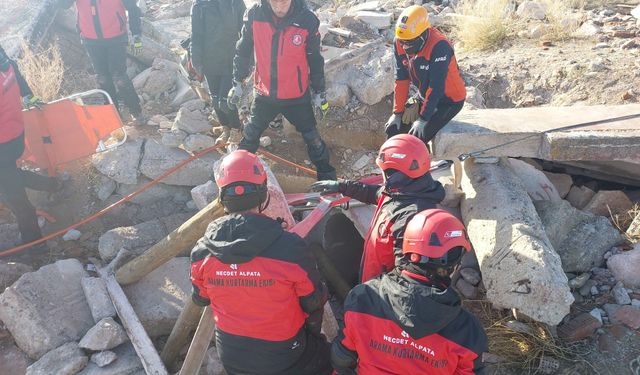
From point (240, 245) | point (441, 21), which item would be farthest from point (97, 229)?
point (441, 21)

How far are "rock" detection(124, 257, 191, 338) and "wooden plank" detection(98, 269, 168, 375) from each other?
14 cm

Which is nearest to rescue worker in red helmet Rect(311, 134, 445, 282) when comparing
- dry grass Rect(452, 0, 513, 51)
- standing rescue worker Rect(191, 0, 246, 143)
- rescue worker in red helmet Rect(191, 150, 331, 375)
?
rescue worker in red helmet Rect(191, 150, 331, 375)

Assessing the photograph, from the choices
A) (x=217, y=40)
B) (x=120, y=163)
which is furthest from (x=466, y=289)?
(x=120, y=163)

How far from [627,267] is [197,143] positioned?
170 inches

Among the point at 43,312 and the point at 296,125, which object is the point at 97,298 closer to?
the point at 43,312

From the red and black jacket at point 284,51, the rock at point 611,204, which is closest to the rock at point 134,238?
the red and black jacket at point 284,51

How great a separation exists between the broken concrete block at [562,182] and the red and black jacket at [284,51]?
253 cm

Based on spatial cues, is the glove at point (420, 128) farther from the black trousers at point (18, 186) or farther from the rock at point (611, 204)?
the black trousers at point (18, 186)

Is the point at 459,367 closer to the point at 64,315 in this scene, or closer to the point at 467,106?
the point at 64,315

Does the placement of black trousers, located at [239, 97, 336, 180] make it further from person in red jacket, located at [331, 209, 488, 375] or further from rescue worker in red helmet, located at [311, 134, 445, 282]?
person in red jacket, located at [331, 209, 488, 375]

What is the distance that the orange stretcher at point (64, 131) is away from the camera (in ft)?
15.8

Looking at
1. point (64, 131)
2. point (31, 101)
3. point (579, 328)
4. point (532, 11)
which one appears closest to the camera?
point (579, 328)

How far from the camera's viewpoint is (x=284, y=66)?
434 cm

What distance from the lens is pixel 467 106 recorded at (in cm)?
529
